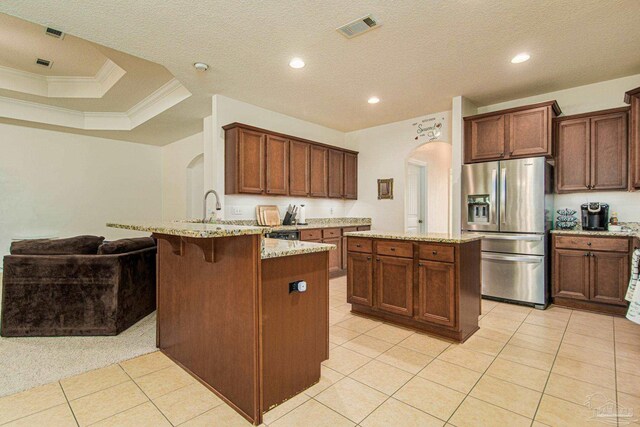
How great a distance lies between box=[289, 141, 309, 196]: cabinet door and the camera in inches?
195

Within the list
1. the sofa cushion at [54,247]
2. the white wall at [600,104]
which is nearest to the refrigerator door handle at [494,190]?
the white wall at [600,104]

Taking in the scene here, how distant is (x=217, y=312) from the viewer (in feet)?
6.28

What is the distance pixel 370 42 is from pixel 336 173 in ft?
9.86

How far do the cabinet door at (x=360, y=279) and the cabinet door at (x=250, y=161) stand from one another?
5.98 feet

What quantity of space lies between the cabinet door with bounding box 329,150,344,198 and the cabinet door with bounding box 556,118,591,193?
10.7 ft

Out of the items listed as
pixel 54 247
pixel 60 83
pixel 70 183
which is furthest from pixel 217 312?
pixel 70 183

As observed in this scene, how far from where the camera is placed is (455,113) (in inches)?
174

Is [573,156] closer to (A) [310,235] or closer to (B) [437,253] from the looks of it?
(B) [437,253]

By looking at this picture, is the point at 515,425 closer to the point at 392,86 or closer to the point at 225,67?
the point at 392,86

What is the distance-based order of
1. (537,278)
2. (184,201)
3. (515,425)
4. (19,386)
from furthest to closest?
(184,201)
(537,278)
(19,386)
(515,425)

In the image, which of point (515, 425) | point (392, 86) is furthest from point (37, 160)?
point (515, 425)

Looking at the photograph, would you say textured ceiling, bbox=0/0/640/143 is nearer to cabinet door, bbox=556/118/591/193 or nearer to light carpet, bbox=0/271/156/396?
cabinet door, bbox=556/118/591/193

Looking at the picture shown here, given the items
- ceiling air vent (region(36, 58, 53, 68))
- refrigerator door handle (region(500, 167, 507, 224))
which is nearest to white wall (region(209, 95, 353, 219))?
ceiling air vent (region(36, 58, 53, 68))

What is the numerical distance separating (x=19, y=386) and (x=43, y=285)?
1.06 meters
